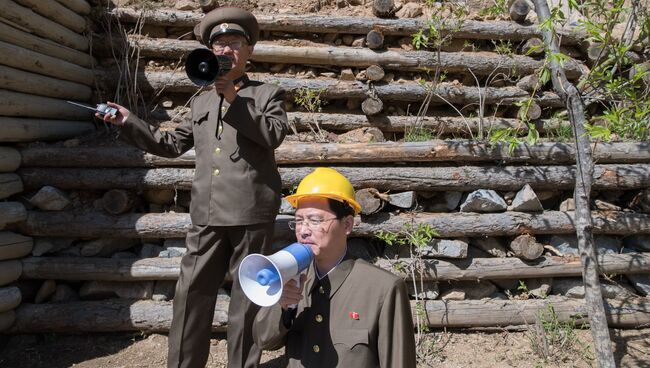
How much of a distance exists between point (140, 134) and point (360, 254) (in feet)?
7.40

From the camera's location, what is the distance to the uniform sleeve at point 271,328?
2131mm

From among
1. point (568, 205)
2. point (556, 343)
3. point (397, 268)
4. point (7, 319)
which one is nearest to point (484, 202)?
point (568, 205)

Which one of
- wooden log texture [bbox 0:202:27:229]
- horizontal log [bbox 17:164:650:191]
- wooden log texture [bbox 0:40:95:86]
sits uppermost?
wooden log texture [bbox 0:40:95:86]

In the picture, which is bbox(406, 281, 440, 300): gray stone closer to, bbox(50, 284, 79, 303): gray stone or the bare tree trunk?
the bare tree trunk

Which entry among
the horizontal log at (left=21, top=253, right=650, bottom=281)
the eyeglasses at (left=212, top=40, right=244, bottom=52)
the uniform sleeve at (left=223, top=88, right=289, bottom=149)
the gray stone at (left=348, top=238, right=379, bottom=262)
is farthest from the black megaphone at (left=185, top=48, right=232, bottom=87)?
the gray stone at (left=348, top=238, right=379, bottom=262)

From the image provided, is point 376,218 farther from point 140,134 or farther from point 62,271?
point 62,271

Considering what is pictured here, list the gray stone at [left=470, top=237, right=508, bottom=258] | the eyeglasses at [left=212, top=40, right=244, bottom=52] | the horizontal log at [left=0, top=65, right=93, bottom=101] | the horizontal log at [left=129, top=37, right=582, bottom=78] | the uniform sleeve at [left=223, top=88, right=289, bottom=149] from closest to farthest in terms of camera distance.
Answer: the uniform sleeve at [left=223, top=88, right=289, bottom=149] < the eyeglasses at [left=212, top=40, right=244, bottom=52] < the horizontal log at [left=0, top=65, right=93, bottom=101] < the gray stone at [left=470, top=237, right=508, bottom=258] < the horizontal log at [left=129, top=37, right=582, bottom=78]

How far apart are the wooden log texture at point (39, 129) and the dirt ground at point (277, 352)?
183 centimetres

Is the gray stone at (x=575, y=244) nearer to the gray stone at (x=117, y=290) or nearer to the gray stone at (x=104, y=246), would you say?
the gray stone at (x=117, y=290)

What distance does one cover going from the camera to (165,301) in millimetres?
4691

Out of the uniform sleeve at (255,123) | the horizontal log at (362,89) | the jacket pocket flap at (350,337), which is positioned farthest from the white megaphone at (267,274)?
the horizontal log at (362,89)

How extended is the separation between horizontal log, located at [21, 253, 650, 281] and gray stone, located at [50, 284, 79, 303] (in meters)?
0.13

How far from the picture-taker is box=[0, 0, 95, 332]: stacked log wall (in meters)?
4.54

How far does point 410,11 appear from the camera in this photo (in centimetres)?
637
